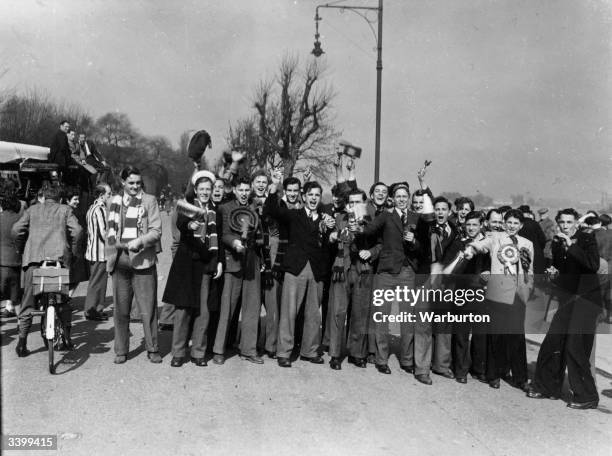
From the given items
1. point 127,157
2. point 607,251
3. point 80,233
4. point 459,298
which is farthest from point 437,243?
point 127,157

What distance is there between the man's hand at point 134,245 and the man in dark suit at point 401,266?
239 cm

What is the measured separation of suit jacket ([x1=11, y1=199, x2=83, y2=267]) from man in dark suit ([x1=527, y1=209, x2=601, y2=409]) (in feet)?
16.5

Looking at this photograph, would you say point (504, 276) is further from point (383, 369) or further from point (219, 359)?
point (219, 359)

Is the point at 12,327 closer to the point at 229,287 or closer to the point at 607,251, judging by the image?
the point at 229,287

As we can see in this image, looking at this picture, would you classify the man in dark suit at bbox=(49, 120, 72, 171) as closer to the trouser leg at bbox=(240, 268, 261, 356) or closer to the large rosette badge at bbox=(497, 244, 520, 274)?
the trouser leg at bbox=(240, 268, 261, 356)

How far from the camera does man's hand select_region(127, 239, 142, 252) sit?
552 centimetres

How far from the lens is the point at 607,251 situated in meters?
9.34

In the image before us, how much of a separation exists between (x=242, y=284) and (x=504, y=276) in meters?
2.85

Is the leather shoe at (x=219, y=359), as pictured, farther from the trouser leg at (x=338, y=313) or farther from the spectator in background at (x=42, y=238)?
the spectator in background at (x=42, y=238)

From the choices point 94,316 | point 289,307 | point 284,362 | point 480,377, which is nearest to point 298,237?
point 289,307

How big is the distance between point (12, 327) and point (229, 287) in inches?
126

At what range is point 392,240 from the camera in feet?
19.0

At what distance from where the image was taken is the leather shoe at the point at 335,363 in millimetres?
5852

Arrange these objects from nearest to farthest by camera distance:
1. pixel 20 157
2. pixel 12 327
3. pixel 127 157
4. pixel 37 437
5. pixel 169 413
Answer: pixel 37 437 < pixel 169 413 < pixel 12 327 < pixel 20 157 < pixel 127 157
